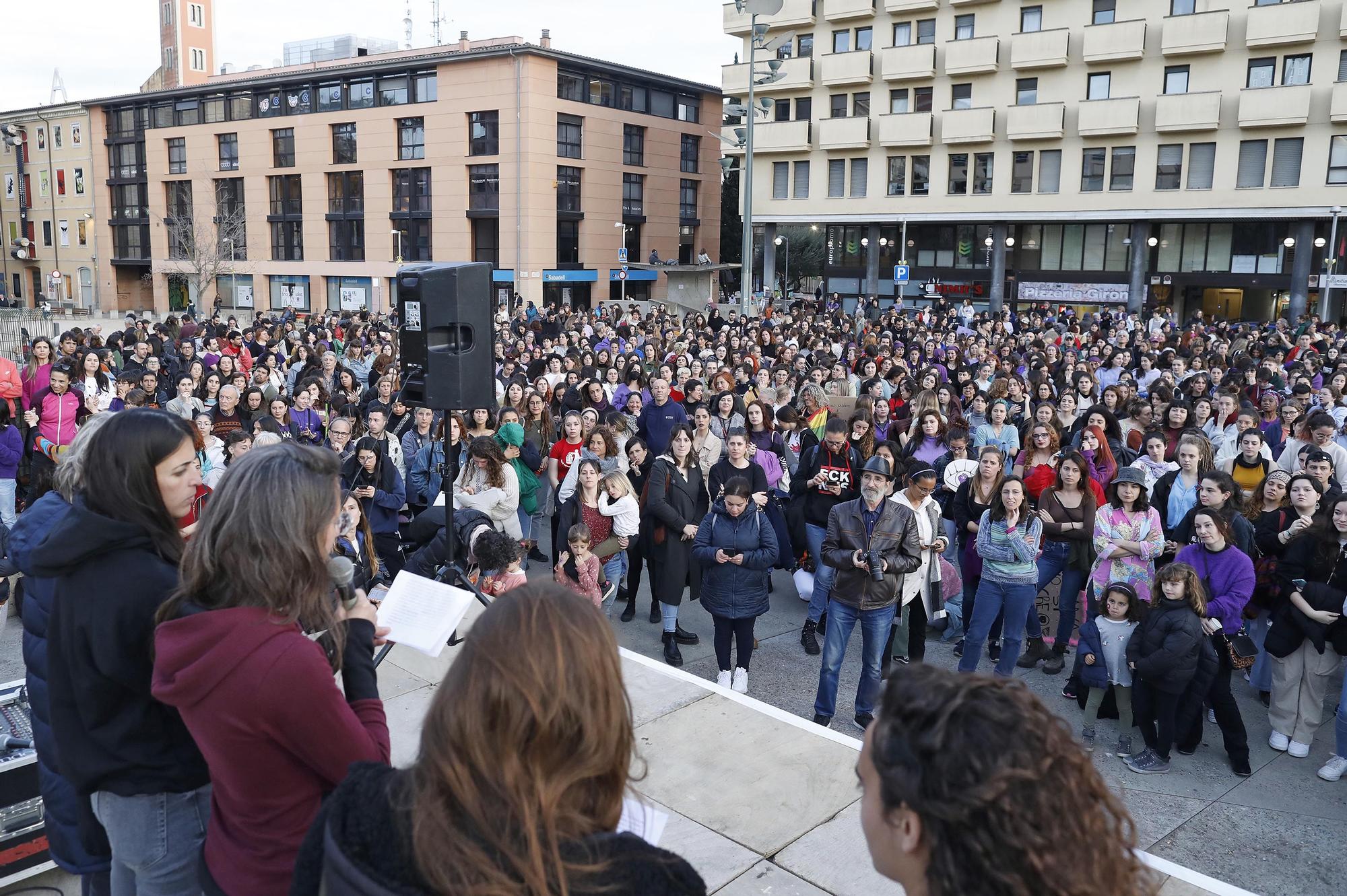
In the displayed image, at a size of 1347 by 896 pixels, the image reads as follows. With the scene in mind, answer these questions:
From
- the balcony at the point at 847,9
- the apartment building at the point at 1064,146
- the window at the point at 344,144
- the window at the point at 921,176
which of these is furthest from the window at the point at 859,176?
the window at the point at 344,144

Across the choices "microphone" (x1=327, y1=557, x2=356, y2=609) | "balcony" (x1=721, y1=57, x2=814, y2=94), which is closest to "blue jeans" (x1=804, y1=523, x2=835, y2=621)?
"microphone" (x1=327, y1=557, x2=356, y2=609)

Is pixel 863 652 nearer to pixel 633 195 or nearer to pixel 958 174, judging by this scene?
pixel 958 174

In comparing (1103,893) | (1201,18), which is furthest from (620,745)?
(1201,18)

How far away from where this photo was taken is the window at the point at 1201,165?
32219mm

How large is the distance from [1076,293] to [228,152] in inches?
1687

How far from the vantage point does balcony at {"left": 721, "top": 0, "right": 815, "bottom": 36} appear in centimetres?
3697

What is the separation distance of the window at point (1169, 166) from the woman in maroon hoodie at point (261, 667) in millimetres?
36737

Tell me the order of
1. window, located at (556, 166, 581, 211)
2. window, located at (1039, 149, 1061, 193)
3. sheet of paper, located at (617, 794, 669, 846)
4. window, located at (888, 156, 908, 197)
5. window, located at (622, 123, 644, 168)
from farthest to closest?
1. window, located at (622, 123, 644, 168)
2. window, located at (556, 166, 581, 211)
3. window, located at (888, 156, 908, 197)
4. window, located at (1039, 149, 1061, 193)
5. sheet of paper, located at (617, 794, 669, 846)

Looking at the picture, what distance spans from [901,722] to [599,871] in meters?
0.51

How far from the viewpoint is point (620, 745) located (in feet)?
5.13

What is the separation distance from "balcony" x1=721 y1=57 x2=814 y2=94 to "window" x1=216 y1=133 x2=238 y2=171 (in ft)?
92.3

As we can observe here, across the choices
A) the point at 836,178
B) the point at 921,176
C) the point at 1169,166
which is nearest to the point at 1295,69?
the point at 1169,166

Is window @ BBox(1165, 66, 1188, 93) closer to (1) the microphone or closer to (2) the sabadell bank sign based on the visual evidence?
(2) the sabadell bank sign

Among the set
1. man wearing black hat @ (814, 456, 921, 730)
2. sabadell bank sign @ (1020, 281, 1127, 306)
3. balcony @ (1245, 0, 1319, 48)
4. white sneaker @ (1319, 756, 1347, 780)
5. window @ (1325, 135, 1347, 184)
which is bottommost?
white sneaker @ (1319, 756, 1347, 780)
